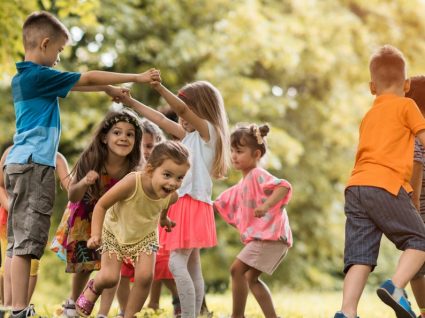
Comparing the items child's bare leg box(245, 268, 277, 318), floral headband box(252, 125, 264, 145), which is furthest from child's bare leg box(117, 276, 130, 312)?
floral headband box(252, 125, 264, 145)

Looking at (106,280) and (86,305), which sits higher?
(106,280)

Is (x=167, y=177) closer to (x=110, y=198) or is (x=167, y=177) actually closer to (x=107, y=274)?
(x=110, y=198)

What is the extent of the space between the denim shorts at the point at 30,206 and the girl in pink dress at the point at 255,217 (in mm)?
1499

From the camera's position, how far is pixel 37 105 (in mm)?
5012

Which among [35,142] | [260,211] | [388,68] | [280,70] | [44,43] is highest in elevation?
[280,70]

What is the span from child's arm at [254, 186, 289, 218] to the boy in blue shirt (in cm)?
125

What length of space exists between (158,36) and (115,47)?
3.18ft

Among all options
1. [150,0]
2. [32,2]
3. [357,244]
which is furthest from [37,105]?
[150,0]

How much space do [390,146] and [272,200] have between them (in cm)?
127

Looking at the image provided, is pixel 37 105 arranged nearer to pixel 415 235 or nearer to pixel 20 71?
pixel 20 71

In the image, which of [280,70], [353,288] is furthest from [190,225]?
[280,70]

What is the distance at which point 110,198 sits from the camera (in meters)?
4.82

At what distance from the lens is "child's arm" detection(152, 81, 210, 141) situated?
5.19 meters

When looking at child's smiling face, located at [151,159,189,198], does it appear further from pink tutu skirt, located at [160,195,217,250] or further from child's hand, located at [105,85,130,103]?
child's hand, located at [105,85,130,103]
